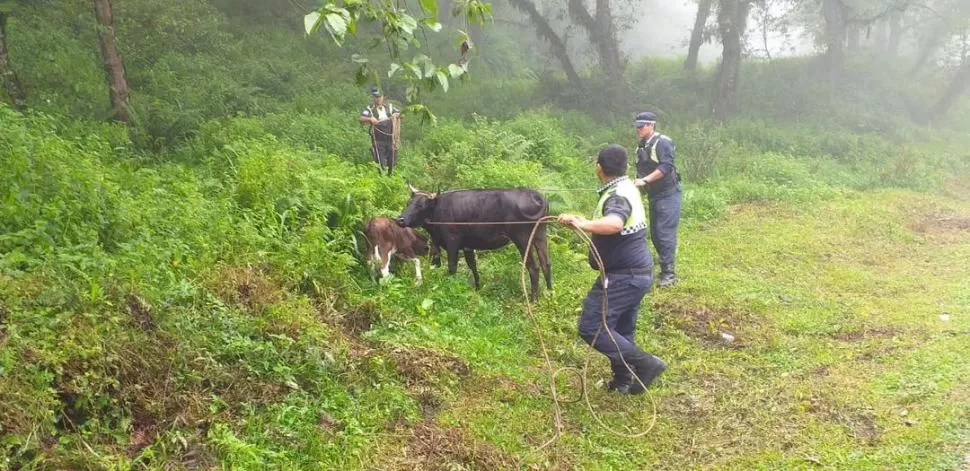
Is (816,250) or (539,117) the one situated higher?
(539,117)

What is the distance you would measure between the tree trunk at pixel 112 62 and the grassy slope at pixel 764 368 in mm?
7365

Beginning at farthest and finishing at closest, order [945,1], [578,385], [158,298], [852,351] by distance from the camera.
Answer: [945,1] < [852,351] < [578,385] < [158,298]

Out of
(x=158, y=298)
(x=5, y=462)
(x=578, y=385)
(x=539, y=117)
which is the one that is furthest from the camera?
(x=539, y=117)

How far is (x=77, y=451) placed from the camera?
3920mm

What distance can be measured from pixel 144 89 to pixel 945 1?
35828 mm

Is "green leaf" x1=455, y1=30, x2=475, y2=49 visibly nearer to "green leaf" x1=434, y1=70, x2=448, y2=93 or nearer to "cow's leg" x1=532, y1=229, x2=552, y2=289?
"green leaf" x1=434, y1=70, x2=448, y2=93

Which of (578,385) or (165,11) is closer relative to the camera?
(578,385)

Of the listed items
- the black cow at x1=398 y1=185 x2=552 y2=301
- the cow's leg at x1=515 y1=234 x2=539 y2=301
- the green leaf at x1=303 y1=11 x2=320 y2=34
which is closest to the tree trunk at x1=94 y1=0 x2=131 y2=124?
the black cow at x1=398 y1=185 x2=552 y2=301

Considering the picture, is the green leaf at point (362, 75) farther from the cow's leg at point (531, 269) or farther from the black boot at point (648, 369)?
the cow's leg at point (531, 269)

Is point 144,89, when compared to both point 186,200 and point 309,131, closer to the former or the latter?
point 309,131

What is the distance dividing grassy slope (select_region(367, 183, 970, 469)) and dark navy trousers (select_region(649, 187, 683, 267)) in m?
0.47

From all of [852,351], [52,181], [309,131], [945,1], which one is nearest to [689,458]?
[852,351]

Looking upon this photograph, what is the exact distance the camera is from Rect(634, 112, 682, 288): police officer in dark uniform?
820 cm

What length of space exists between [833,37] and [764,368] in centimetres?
2648
